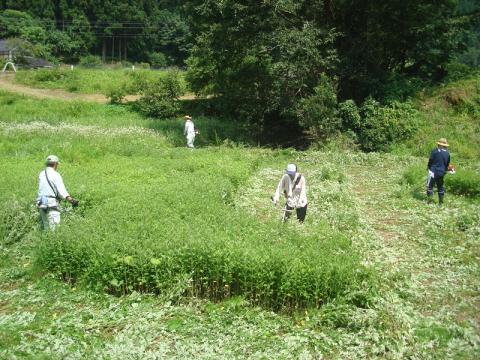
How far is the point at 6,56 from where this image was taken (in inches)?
2194

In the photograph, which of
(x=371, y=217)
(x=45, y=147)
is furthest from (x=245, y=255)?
(x=45, y=147)

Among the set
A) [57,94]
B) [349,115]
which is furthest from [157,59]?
[349,115]

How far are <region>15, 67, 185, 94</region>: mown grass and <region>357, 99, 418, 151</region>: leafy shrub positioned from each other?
25.0 m

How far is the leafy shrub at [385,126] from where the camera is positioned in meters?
23.8

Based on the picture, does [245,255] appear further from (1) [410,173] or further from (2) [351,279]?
(1) [410,173]

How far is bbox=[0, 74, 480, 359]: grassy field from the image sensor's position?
23.8 feet

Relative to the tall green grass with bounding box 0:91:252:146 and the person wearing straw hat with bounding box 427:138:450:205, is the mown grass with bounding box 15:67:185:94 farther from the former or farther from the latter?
the person wearing straw hat with bounding box 427:138:450:205

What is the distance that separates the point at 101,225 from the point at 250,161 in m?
9.91

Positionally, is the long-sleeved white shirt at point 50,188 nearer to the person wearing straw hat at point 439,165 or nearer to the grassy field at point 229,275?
the grassy field at point 229,275

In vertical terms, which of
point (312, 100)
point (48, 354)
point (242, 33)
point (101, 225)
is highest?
point (242, 33)

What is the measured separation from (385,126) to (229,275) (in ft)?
58.0

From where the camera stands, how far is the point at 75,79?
47.9 metres

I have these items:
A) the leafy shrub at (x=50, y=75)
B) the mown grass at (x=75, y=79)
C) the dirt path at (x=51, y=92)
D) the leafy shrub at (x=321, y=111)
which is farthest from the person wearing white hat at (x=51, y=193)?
the leafy shrub at (x=50, y=75)

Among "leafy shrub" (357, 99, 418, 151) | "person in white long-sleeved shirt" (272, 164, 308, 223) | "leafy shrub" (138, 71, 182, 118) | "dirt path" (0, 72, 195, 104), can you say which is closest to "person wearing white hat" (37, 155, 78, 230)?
"person in white long-sleeved shirt" (272, 164, 308, 223)
